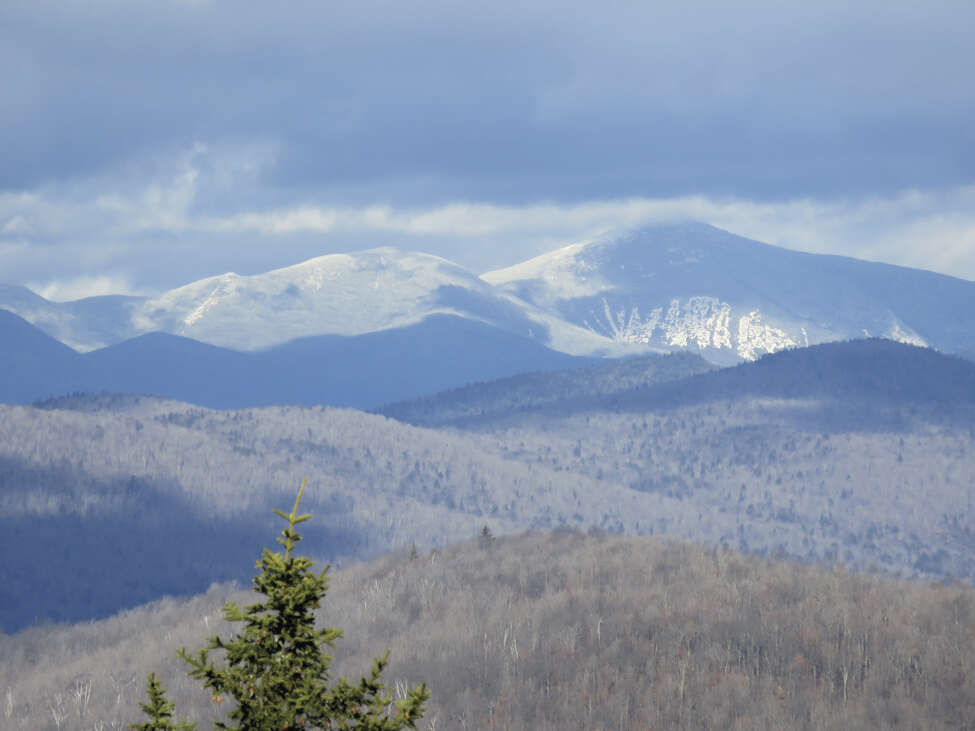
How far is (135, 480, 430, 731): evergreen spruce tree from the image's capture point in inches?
364

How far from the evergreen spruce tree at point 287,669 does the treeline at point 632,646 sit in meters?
17.4

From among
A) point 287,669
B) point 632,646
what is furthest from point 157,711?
point 632,646

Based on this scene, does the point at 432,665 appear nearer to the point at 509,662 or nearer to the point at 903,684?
the point at 509,662

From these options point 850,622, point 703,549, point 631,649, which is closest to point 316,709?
point 631,649

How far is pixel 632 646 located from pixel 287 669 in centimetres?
2468

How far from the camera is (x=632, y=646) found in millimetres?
32562

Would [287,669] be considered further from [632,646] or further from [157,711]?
[632,646]

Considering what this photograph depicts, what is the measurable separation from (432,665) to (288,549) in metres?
26.0

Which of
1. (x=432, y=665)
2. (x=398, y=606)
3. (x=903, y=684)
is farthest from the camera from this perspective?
(x=398, y=606)

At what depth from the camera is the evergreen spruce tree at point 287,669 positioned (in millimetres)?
9242

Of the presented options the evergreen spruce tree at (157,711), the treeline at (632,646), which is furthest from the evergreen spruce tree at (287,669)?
the treeline at (632,646)

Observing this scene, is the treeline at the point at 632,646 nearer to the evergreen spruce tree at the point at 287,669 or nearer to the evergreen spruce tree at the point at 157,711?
the evergreen spruce tree at the point at 287,669

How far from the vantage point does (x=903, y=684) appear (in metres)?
26.7

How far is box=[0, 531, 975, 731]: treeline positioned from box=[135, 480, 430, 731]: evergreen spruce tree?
1739 centimetres
